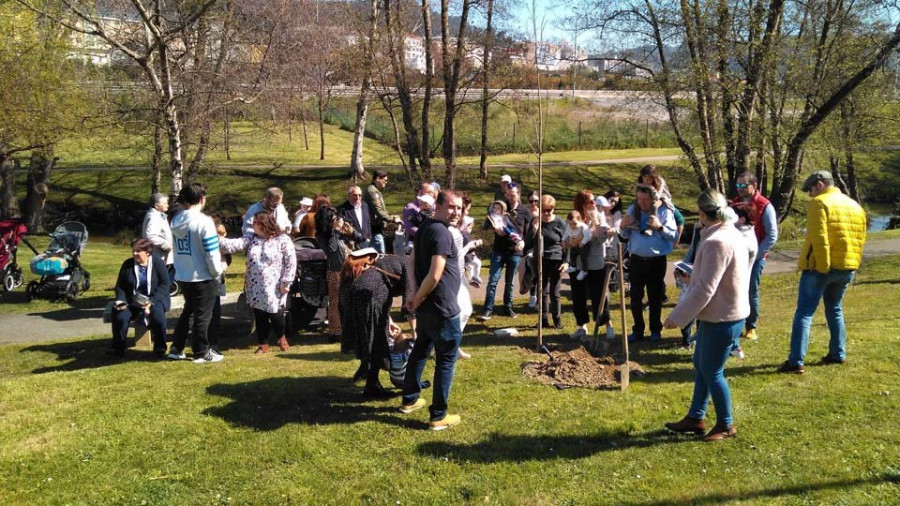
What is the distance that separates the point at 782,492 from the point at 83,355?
7936 mm

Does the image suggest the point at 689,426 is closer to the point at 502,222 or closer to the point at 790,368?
the point at 790,368

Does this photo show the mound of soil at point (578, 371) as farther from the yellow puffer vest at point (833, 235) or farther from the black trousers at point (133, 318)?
the black trousers at point (133, 318)

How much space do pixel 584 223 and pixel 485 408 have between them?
3.11 metres

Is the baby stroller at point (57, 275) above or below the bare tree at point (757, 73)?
below

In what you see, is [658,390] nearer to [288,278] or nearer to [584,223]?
[584,223]

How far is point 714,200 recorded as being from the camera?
4828mm

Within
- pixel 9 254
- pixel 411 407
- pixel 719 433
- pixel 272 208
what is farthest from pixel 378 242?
pixel 9 254

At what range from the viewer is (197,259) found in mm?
7266

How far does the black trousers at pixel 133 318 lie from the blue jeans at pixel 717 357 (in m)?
6.02

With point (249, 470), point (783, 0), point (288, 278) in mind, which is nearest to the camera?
point (249, 470)

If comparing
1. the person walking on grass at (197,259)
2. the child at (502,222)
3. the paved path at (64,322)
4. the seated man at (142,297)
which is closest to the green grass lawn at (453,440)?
the person walking on grass at (197,259)

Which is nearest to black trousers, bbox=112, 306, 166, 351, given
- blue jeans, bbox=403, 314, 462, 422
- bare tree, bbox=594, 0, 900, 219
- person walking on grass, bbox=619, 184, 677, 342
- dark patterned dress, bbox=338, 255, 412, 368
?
dark patterned dress, bbox=338, 255, 412, 368

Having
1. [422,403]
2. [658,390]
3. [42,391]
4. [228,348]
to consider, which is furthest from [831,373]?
[42,391]

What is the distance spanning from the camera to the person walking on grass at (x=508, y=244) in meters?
9.19
